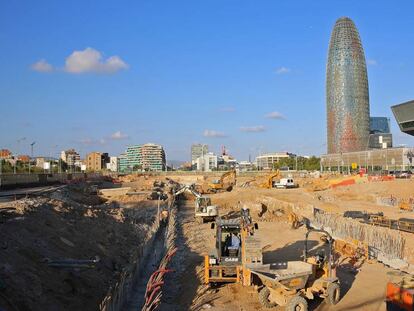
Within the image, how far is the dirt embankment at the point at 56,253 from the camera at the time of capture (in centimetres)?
1562

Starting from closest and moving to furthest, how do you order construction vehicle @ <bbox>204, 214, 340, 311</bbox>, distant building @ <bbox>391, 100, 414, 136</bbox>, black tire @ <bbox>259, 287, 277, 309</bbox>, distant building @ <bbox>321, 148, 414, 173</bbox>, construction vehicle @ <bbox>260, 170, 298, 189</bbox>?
construction vehicle @ <bbox>204, 214, 340, 311</bbox>
black tire @ <bbox>259, 287, 277, 309</bbox>
distant building @ <bbox>391, 100, 414, 136</bbox>
construction vehicle @ <bbox>260, 170, 298, 189</bbox>
distant building @ <bbox>321, 148, 414, 173</bbox>

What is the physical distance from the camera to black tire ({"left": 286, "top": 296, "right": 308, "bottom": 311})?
48.7 ft

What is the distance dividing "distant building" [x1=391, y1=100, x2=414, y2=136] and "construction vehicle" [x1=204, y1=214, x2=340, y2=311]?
141ft

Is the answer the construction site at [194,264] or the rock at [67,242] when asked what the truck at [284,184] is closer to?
the construction site at [194,264]

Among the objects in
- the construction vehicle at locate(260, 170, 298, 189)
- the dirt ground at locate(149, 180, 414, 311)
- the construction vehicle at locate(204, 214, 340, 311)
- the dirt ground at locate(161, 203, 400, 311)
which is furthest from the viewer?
the construction vehicle at locate(260, 170, 298, 189)

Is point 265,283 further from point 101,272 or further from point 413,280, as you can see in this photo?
point 101,272

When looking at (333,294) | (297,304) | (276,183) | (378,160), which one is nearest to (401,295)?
(297,304)

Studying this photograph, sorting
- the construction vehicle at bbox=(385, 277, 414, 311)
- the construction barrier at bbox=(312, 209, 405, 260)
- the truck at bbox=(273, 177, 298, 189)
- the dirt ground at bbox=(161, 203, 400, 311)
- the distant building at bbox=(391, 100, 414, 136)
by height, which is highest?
the distant building at bbox=(391, 100, 414, 136)

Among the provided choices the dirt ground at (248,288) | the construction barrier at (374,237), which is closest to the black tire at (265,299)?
the dirt ground at (248,288)

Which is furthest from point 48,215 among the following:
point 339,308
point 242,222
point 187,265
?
point 339,308

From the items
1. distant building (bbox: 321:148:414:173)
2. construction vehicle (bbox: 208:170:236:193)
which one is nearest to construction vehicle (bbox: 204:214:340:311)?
construction vehicle (bbox: 208:170:236:193)

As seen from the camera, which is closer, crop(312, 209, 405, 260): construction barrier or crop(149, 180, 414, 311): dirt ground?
crop(149, 180, 414, 311): dirt ground

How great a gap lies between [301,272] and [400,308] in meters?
3.87

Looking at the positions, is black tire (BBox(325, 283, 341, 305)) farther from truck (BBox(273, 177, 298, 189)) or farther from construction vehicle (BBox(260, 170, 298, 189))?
truck (BBox(273, 177, 298, 189))
